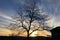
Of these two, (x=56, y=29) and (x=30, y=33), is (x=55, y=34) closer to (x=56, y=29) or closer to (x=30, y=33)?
(x=56, y=29)

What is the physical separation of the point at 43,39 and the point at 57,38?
13.7 m

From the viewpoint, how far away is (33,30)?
159 ft

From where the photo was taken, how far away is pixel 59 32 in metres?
42.5

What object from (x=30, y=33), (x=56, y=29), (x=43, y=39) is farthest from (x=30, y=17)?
(x=43, y=39)

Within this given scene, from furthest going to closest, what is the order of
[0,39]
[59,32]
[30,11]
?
1. [0,39]
2. [30,11]
3. [59,32]

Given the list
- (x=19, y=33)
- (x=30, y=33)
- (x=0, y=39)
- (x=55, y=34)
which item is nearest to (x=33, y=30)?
(x=30, y=33)

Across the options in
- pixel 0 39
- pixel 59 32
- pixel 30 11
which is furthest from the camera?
pixel 0 39

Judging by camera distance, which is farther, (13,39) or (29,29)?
(13,39)

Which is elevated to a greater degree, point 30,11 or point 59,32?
point 30,11

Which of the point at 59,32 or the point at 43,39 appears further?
the point at 43,39

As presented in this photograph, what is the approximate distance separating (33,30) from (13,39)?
9.71 m

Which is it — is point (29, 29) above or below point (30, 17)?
below

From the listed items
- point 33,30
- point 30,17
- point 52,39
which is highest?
point 30,17

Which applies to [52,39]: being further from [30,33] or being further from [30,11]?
[30,11]
